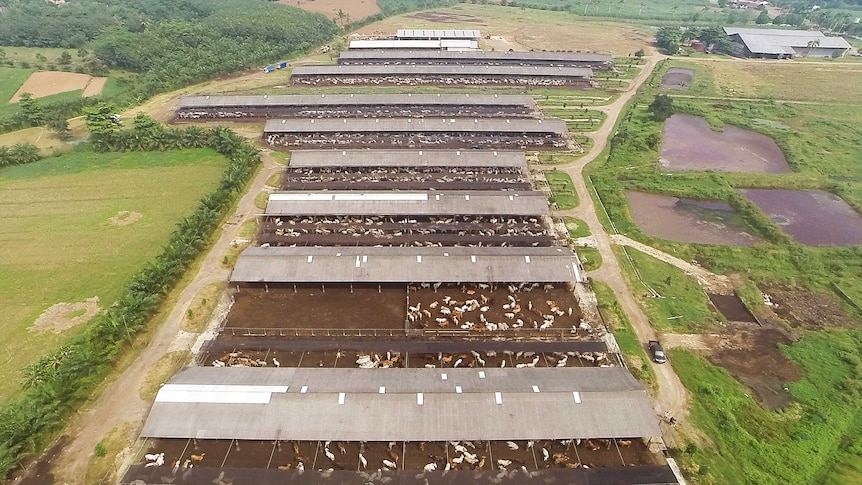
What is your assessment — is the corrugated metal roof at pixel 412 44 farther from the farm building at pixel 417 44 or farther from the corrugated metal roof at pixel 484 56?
the corrugated metal roof at pixel 484 56

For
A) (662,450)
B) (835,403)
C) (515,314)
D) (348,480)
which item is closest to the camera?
(348,480)

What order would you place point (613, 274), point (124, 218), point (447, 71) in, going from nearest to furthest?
point (613, 274) → point (124, 218) → point (447, 71)

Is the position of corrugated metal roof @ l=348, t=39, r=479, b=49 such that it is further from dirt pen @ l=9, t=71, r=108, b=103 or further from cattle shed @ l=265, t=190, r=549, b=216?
cattle shed @ l=265, t=190, r=549, b=216

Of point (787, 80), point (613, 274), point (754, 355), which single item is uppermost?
point (787, 80)

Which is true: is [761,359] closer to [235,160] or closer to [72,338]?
[72,338]

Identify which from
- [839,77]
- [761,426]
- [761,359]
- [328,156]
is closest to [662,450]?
[761,426]

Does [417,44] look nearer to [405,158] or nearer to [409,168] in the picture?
[405,158]

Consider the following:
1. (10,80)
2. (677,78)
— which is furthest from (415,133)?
(10,80)
